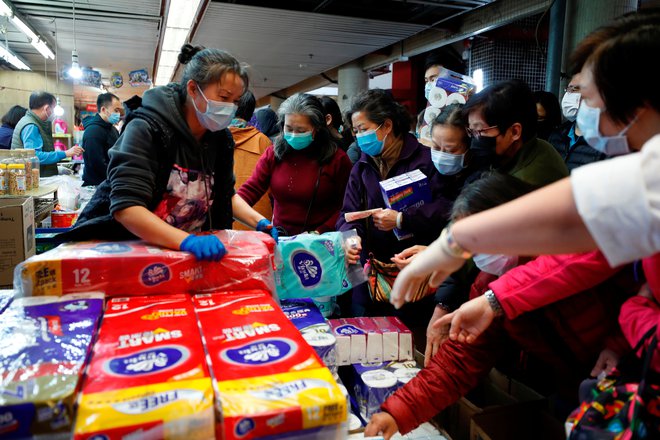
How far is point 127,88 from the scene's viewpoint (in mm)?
14188

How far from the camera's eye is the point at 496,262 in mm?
1631

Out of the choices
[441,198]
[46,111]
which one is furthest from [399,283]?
[46,111]

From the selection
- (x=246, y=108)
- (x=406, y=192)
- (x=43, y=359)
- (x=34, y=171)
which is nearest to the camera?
(x=43, y=359)

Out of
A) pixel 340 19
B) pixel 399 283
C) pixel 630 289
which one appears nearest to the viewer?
pixel 399 283

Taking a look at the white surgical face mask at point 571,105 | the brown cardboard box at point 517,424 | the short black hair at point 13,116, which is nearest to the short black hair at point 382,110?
the white surgical face mask at point 571,105

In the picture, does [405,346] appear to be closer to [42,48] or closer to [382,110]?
[382,110]

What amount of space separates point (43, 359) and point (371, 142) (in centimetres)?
186

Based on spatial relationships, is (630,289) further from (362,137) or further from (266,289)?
(362,137)

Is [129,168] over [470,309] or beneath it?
over

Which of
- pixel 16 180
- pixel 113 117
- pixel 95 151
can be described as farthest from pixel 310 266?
pixel 113 117

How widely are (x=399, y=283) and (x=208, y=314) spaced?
0.54m

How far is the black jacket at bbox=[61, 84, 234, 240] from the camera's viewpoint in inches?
58.5

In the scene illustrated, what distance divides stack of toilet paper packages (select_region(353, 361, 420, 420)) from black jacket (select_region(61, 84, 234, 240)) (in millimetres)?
792

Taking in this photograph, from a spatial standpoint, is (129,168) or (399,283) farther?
(129,168)
